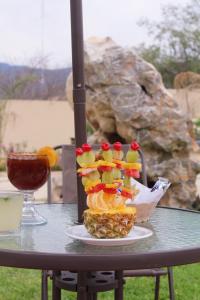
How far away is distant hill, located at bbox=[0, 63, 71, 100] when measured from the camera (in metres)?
17.2

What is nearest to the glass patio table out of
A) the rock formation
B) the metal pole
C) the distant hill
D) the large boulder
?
the metal pole

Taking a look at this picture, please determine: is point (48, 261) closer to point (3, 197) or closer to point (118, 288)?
point (3, 197)

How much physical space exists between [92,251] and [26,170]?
45 cm

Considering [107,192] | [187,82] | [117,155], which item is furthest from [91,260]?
[187,82]

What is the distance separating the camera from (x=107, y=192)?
1.46 metres

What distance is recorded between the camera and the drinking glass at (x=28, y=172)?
177 cm

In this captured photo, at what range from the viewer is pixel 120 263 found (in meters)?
1.32

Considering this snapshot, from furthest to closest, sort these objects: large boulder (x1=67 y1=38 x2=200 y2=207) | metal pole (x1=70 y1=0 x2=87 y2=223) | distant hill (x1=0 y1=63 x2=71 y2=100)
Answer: distant hill (x1=0 y1=63 x2=71 y2=100), large boulder (x1=67 y1=38 x2=200 y2=207), metal pole (x1=70 y1=0 x2=87 y2=223)

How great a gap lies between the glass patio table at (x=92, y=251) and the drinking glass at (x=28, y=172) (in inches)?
3.4

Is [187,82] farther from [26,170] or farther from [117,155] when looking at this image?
[117,155]

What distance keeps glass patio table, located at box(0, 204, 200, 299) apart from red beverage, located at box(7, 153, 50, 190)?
0.13m

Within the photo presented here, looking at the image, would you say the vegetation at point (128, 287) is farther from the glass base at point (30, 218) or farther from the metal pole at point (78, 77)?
the metal pole at point (78, 77)

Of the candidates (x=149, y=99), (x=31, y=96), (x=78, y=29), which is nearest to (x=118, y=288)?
(x=78, y=29)

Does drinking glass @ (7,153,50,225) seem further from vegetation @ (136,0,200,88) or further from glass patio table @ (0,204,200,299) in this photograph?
vegetation @ (136,0,200,88)
